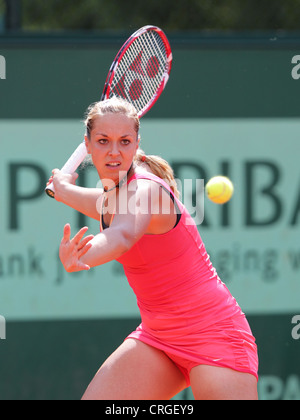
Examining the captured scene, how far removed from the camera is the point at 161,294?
2654mm

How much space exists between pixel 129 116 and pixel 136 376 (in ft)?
3.05

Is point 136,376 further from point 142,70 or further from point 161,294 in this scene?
point 142,70

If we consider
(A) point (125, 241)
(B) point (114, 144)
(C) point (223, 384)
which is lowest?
(C) point (223, 384)

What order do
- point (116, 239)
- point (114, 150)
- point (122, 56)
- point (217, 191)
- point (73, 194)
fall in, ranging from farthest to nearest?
point (217, 191)
point (122, 56)
point (73, 194)
point (114, 150)
point (116, 239)

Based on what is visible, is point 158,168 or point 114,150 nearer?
point 114,150

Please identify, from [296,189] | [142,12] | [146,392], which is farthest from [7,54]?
[142,12]

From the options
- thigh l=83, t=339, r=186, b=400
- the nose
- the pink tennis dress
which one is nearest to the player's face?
the nose

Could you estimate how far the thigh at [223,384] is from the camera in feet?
8.32

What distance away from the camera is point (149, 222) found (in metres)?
2.38

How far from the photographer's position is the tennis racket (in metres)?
3.20

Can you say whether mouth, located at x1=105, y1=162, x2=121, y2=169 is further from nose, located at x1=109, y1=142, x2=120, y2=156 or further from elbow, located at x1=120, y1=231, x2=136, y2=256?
elbow, located at x1=120, y1=231, x2=136, y2=256

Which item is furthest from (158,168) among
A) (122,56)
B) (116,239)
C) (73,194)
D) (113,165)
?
(122,56)

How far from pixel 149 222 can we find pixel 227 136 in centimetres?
181

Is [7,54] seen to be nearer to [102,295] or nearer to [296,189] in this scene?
[102,295]
